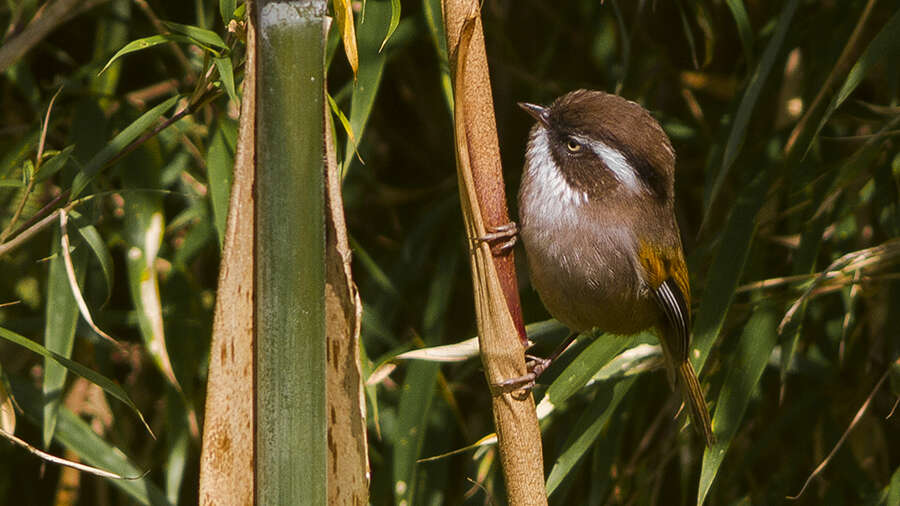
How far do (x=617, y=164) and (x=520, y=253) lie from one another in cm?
124

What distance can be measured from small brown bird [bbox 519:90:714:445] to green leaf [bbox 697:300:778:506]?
0.17 ft

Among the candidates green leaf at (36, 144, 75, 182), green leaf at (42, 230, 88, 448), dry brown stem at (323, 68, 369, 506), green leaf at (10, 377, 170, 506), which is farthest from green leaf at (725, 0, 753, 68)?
green leaf at (10, 377, 170, 506)

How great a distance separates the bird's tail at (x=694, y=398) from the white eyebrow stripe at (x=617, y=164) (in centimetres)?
54

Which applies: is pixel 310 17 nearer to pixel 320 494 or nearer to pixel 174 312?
pixel 320 494

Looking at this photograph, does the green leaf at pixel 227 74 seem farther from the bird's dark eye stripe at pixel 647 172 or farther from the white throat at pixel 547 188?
the bird's dark eye stripe at pixel 647 172

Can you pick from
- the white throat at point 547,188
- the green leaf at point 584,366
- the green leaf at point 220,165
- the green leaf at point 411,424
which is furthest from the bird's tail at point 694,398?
the green leaf at point 220,165

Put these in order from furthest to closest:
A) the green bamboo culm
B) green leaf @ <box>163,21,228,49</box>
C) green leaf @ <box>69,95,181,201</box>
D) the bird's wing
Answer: the bird's wing
green leaf @ <box>69,95,181,201</box>
green leaf @ <box>163,21,228,49</box>
the green bamboo culm

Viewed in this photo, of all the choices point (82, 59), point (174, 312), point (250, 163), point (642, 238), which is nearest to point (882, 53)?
point (642, 238)

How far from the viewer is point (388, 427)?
334 centimetres

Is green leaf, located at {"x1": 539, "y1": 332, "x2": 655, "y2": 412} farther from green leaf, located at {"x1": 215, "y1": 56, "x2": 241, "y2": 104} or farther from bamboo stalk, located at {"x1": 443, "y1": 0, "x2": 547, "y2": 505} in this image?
green leaf, located at {"x1": 215, "y1": 56, "x2": 241, "y2": 104}

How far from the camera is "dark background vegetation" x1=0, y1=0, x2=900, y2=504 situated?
2891mm

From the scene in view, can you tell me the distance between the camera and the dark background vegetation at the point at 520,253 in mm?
2891

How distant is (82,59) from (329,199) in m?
2.73

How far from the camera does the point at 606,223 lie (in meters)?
2.83
